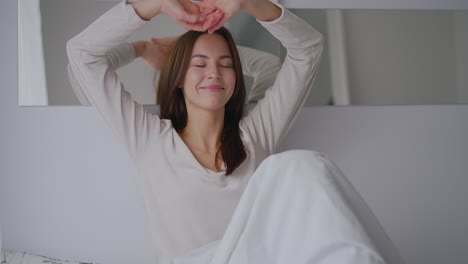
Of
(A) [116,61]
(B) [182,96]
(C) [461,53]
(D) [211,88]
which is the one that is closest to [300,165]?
(D) [211,88]

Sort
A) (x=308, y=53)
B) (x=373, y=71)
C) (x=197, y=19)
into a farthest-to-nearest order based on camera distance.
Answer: (x=373, y=71) → (x=308, y=53) → (x=197, y=19)

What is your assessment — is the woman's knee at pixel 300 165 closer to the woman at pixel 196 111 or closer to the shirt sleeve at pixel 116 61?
the woman at pixel 196 111

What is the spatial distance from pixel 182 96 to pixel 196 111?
96mm

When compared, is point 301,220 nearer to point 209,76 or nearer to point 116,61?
point 209,76

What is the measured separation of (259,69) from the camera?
1797mm

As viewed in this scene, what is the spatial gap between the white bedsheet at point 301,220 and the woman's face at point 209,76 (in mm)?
570

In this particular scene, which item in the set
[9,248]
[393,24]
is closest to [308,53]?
[393,24]

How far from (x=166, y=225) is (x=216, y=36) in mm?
587

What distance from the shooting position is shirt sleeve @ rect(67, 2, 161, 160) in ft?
4.92

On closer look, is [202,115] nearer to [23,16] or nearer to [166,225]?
[166,225]

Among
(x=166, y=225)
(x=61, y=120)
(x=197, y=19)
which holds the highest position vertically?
(x=197, y=19)

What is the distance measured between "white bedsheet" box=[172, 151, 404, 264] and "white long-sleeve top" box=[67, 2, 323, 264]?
468 mm

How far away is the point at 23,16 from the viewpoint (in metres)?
1.75

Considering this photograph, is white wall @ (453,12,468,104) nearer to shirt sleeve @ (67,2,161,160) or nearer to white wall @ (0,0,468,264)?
white wall @ (0,0,468,264)
